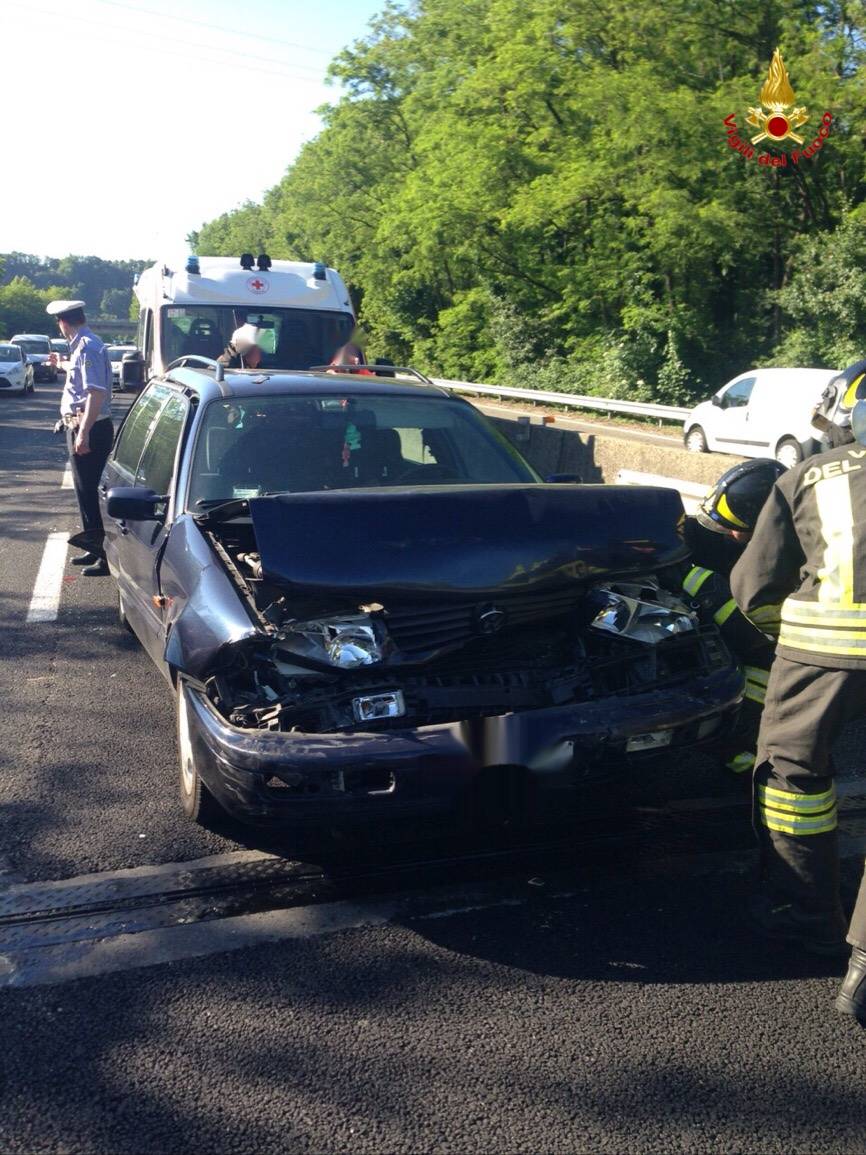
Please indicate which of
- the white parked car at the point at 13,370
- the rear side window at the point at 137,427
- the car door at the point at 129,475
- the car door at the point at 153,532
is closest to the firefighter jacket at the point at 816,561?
the car door at the point at 153,532

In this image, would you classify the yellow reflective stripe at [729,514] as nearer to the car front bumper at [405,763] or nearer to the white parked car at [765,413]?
the car front bumper at [405,763]

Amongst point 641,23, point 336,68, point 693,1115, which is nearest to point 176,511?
point 693,1115

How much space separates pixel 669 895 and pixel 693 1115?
1.15 m

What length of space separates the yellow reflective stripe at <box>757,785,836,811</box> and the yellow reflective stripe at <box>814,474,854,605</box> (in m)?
0.61

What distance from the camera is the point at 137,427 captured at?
6723 mm

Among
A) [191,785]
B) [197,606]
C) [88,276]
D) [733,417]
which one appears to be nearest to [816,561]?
[197,606]

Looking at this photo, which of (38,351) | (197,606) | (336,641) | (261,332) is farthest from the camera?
(38,351)

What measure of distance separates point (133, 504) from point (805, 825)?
3.00m

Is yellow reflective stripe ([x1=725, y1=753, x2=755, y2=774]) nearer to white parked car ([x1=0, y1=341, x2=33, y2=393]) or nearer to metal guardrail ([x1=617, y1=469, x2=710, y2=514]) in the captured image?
metal guardrail ([x1=617, y1=469, x2=710, y2=514])

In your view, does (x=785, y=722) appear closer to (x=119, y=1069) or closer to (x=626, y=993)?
(x=626, y=993)

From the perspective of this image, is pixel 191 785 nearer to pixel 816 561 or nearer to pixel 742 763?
pixel 742 763

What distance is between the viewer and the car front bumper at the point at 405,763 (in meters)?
3.62

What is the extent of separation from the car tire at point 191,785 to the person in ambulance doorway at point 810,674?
1965mm

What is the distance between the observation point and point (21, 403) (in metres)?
33.8
